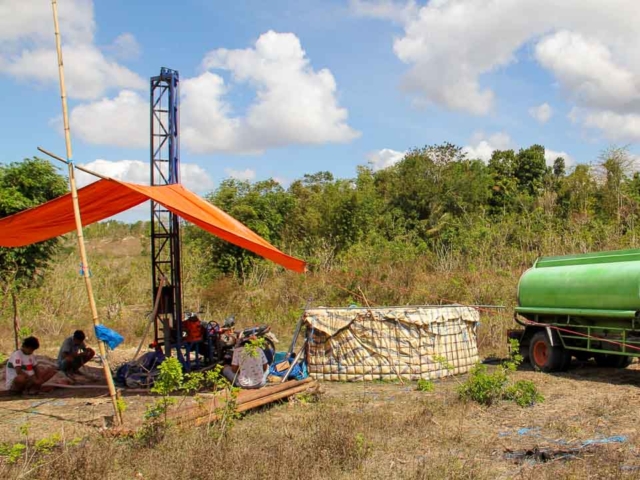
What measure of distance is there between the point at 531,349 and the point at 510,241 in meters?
9.05

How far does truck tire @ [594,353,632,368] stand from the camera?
37.4 feet

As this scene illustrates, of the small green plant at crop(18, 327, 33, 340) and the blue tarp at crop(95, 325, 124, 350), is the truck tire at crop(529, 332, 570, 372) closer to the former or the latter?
the blue tarp at crop(95, 325, 124, 350)

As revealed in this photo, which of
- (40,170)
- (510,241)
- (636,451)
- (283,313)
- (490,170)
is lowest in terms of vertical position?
(636,451)

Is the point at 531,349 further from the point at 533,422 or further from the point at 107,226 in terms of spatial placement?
the point at 107,226

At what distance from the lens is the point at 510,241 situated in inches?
787

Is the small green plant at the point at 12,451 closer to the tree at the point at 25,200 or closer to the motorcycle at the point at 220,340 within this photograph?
the motorcycle at the point at 220,340

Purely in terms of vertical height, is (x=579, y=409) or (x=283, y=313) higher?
(x=283, y=313)

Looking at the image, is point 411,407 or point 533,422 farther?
point 411,407

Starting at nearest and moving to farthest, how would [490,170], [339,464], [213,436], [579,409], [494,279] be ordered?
1. [339,464]
2. [213,436]
3. [579,409]
4. [494,279]
5. [490,170]

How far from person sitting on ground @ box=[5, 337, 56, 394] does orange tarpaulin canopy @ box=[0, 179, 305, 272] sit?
1.98 meters

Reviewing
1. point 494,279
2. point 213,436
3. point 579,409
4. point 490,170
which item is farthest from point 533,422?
point 490,170

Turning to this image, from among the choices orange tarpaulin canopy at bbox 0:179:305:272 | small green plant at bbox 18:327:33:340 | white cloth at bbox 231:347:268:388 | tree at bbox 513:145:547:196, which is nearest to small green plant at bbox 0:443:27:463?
white cloth at bbox 231:347:268:388

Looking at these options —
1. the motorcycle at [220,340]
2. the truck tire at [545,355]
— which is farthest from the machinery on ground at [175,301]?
the truck tire at [545,355]

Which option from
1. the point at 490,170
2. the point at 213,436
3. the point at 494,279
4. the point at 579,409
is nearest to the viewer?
the point at 213,436
